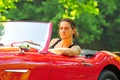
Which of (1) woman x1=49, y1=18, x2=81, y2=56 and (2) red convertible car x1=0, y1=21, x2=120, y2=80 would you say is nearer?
(2) red convertible car x1=0, y1=21, x2=120, y2=80

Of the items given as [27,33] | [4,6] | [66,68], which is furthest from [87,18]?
[27,33]

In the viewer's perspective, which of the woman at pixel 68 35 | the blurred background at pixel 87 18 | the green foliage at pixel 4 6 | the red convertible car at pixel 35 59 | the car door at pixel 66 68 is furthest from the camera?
the blurred background at pixel 87 18

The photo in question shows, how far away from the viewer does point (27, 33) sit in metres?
6.41

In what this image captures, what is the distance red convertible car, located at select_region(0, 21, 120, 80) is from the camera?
5742mm

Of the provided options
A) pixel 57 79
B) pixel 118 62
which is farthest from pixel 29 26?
pixel 118 62

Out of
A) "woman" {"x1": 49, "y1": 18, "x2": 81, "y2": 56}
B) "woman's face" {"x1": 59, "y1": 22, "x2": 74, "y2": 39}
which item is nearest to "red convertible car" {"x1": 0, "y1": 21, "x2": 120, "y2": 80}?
"woman" {"x1": 49, "y1": 18, "x2": 81, "y2": 56}

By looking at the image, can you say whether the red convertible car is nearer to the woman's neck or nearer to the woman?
the woman

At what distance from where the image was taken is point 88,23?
43.9 m

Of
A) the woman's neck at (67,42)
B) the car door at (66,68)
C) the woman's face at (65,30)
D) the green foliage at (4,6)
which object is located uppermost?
the woman's face at (65,30)

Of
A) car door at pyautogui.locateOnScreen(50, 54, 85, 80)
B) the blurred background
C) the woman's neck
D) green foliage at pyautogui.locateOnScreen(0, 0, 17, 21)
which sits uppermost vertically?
the woman's neck

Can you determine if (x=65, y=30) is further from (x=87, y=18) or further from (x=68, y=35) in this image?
(x=87, y=18)

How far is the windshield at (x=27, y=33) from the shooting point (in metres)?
6.35

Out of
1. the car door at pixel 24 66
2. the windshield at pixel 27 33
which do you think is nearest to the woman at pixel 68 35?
the windshield at pixel 27 33

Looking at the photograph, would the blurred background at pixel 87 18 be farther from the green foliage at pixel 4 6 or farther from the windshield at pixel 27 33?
the windshield at pixel 27 33
